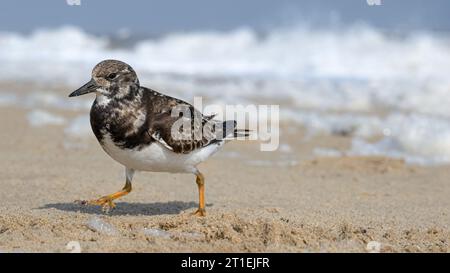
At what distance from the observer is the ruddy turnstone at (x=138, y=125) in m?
5.34

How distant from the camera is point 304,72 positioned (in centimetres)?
2236

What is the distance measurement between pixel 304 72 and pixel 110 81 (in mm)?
17237

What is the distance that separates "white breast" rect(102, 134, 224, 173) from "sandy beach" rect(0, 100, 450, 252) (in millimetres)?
394

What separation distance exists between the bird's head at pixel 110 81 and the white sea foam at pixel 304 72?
15.2ft

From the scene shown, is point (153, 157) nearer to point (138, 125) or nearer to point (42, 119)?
point (138, 125)

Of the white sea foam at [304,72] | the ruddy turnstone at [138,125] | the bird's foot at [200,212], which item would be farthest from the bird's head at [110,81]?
the white sea foam at [304,72]

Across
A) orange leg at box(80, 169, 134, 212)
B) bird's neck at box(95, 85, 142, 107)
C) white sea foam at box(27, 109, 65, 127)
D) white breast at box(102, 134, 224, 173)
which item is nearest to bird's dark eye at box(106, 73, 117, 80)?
bird's neck at box(95, 85, 142, 107)

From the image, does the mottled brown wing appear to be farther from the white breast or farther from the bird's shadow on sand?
the bird's shadow on sand

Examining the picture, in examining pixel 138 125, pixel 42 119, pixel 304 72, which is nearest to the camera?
pixel 138 125

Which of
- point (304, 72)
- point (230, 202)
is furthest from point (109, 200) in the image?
point (304, 72)

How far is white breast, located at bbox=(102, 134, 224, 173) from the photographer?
5.36 m
